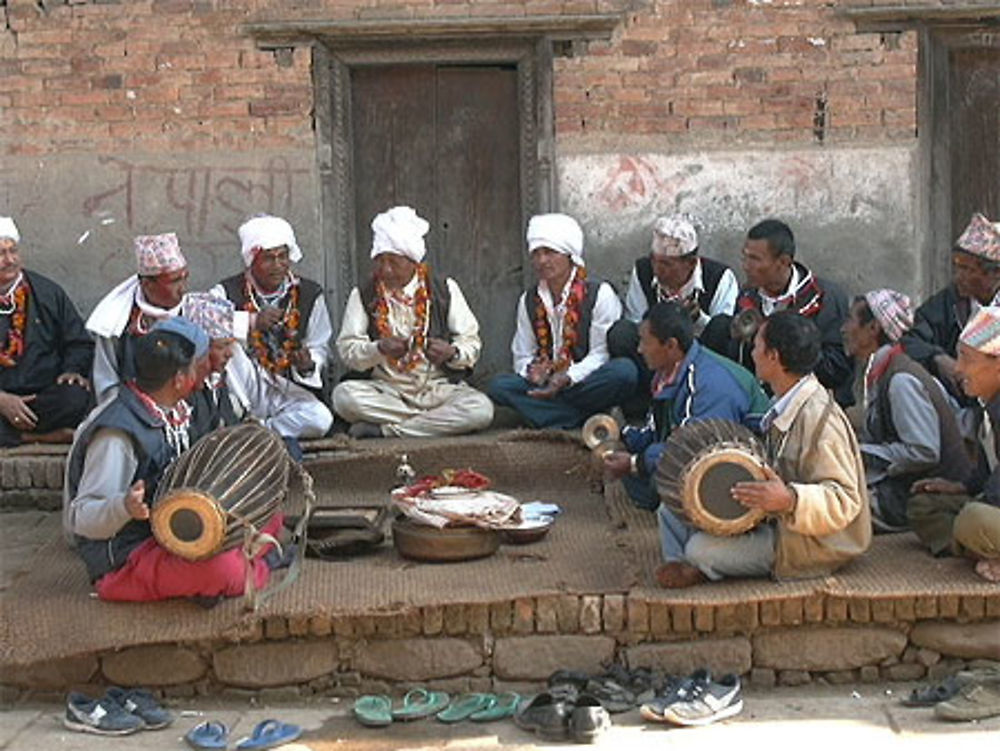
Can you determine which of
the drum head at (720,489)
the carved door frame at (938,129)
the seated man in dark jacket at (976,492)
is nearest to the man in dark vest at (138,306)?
the drum head at (720,489)

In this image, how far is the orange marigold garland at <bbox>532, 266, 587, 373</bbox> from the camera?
370 inches

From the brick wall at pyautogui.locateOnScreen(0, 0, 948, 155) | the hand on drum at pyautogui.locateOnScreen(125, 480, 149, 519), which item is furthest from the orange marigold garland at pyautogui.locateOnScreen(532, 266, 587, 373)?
the hand on drum at pyautogui.locateOnScreen(125, 480, 149, 519)

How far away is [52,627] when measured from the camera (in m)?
6.75

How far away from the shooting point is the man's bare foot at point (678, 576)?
6816 millimetres

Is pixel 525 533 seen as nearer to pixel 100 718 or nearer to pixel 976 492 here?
pixel 976 492

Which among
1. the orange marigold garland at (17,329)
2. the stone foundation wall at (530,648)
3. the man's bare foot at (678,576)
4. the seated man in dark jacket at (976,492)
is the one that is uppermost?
the orange marigold garland at (17,329)

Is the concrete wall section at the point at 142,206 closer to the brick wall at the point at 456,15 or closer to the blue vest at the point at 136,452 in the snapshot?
the brick wall at the point at 456,15

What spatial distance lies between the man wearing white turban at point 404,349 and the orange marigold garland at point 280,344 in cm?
27

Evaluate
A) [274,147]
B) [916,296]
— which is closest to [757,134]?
[916,296]

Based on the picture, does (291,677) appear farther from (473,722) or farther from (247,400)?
(247,400)

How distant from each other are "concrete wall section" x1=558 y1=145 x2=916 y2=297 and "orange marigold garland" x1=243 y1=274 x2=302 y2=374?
1.79 meters

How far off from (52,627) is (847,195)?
17.6 ft

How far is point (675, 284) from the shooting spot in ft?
31.1

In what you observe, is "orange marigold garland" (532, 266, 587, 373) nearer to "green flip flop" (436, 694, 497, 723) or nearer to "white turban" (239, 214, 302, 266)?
"white turban" (239, 214, 302, 266)
